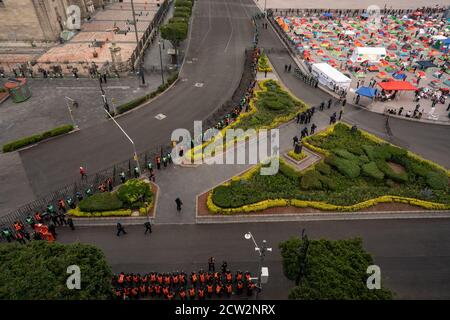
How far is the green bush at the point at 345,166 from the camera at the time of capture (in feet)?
101

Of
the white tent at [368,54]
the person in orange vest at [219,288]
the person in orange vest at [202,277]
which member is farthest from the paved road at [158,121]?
the white tent at [368,54]

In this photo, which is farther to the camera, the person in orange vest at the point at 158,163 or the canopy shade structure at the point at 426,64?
the canopy shade structure at the point at 426,64

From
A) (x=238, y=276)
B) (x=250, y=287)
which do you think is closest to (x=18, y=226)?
(x=238, y=276)

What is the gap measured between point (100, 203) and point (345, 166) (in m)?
23.2

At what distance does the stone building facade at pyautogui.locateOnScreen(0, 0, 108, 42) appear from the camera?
176 ft

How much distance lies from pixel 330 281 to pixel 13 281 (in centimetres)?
1616

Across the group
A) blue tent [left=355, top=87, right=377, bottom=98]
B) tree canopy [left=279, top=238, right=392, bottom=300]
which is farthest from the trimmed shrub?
tree canopy [left=279, top=238, right=392, bottom=300]

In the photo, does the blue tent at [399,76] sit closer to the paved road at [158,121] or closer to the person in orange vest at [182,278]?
the paved road at [158,121]

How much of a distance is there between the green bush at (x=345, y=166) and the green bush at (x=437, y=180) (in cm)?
663

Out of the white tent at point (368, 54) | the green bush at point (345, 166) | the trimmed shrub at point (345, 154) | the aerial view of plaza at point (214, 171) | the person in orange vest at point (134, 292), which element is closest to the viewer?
the aerial view of plaza at point (214, 171)

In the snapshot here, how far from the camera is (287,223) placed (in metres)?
27.3

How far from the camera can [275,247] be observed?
25156 millimetres
